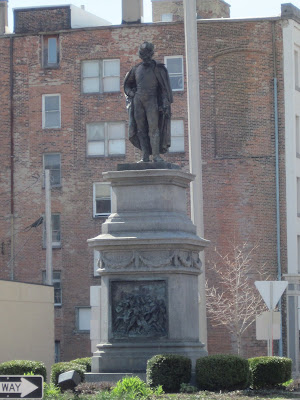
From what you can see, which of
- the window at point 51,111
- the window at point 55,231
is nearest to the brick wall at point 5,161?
the window at point 51,111

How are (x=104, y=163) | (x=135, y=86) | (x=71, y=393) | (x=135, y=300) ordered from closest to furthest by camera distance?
(x=71, y=393)
(x=135, y=300)
(x=135, y=86)
(x=104, y=163)

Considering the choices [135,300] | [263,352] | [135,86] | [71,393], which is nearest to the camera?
[71,393]

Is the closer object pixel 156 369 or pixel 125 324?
pixel 156 369

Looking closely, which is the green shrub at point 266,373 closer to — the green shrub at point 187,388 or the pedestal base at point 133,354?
the pedestal base at point 133,354

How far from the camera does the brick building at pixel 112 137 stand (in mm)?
54906

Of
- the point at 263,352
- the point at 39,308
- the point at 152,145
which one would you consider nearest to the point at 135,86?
the point at 152,145

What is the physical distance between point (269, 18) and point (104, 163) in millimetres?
9796

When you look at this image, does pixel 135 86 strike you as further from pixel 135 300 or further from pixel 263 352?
pixel 263 352

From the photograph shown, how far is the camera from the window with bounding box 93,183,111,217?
5650 cm

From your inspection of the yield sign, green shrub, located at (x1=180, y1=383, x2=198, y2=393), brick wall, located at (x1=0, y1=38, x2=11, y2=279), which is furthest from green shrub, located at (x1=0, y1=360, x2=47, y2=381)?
brick wall, located at (x1=0, y1=38, x2=11, y2=279)

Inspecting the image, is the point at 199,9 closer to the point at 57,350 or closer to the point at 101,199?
the point at 101,199

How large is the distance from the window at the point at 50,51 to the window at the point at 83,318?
447 inches

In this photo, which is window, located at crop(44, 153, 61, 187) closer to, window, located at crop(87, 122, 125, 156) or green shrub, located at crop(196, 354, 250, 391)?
window, located at crop(87, 122, 125, 156)

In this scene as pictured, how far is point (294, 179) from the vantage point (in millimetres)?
55594
